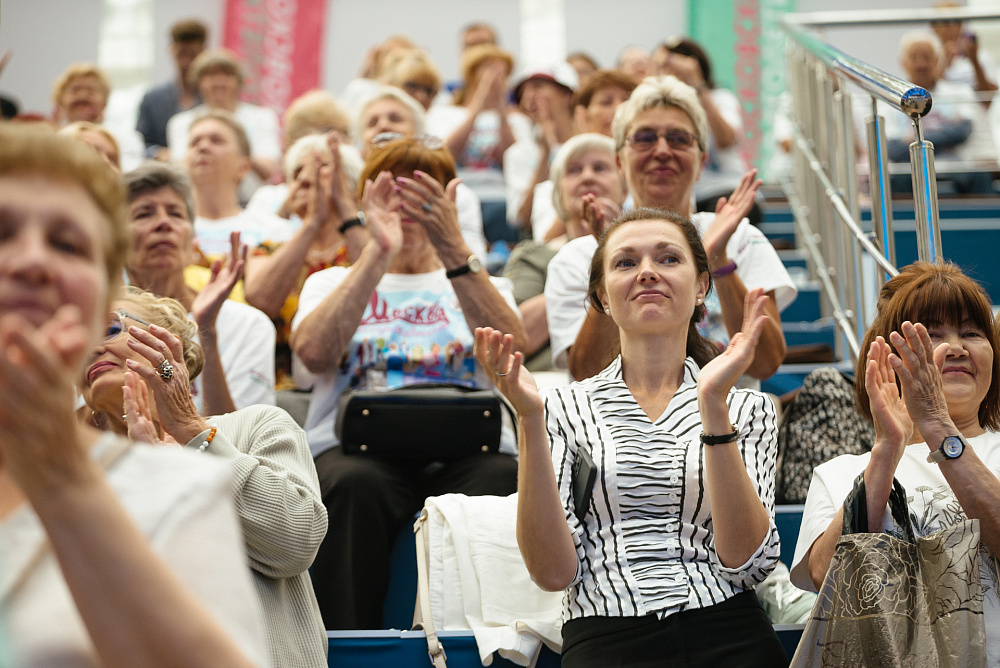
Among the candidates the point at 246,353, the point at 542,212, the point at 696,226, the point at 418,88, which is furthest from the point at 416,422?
the point at 418,88

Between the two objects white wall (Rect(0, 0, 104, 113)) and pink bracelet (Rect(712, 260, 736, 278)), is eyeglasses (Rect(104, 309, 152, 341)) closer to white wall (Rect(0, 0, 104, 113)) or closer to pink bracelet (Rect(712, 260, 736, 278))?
pink bracelet (Rect(712, 260, 736, 278))

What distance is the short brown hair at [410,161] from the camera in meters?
2.89

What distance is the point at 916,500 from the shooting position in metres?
1.89

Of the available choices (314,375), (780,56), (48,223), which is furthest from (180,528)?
(780,56)

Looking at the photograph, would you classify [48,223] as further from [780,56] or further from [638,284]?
[780,56]

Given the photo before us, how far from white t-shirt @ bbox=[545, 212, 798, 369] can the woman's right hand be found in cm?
88

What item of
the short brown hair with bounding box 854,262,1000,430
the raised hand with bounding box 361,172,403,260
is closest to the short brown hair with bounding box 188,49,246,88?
the raised hand with bounding box 361,172,403,260

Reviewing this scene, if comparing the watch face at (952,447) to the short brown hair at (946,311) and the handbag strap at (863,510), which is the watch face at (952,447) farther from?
the short brown hair at (946,311)

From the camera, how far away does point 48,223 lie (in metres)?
0.91

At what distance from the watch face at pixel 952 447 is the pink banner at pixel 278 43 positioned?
22.4 feet

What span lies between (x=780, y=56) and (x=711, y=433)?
613 cm

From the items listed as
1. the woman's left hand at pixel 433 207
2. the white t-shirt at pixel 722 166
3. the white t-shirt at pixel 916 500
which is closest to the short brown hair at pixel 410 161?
the woman's left hand at pixel 433 207

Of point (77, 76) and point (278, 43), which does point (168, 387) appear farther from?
point (278, 43)

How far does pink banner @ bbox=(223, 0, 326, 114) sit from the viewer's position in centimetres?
798
